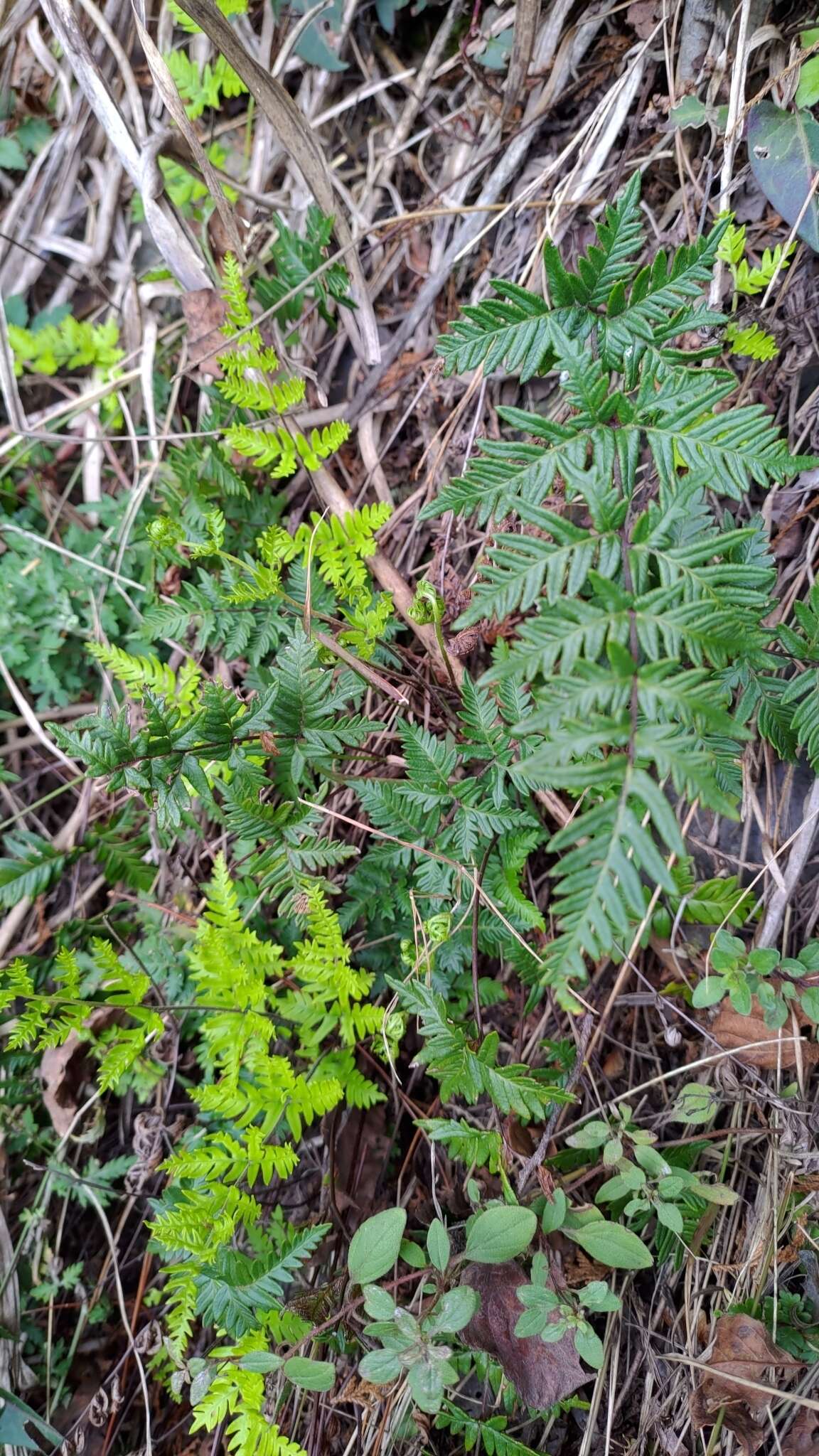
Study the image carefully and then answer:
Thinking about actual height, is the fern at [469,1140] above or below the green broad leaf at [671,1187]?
above

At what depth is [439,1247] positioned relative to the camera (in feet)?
6.16

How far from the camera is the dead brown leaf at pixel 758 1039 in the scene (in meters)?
2.04

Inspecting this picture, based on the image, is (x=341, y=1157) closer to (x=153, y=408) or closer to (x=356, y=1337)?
(x=356, y=1337)

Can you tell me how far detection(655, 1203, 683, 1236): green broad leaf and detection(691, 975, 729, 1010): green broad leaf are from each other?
0.42 meters

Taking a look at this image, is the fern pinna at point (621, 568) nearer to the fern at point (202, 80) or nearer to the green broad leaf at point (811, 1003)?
the green broad leaf at point (811, 1003)

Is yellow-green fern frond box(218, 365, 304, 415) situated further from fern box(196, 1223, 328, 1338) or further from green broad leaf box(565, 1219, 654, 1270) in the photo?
green broad leaf box(565, 1219, 654, 1270)

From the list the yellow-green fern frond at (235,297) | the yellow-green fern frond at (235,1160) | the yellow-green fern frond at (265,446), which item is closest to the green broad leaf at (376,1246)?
the yellow-green fern frond at (235,1160)

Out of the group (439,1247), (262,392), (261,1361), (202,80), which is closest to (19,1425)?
(261,1361)

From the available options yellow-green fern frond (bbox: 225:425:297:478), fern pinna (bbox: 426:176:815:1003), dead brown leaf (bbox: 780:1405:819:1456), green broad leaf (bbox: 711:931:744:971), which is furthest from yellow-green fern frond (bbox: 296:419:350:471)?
dead brown leaf (bbox: 780:1405:819:1456)

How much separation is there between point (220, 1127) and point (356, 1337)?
642 millimetres

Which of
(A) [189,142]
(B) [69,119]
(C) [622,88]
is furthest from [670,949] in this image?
(B) [69,119]

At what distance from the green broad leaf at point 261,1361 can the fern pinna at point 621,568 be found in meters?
1.05

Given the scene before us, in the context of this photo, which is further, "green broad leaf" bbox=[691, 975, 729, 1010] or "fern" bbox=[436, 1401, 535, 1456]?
"green broad leaf" bbox=[691, 975, 729, 1010]

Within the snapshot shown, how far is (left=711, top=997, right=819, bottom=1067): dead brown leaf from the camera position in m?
2.04
